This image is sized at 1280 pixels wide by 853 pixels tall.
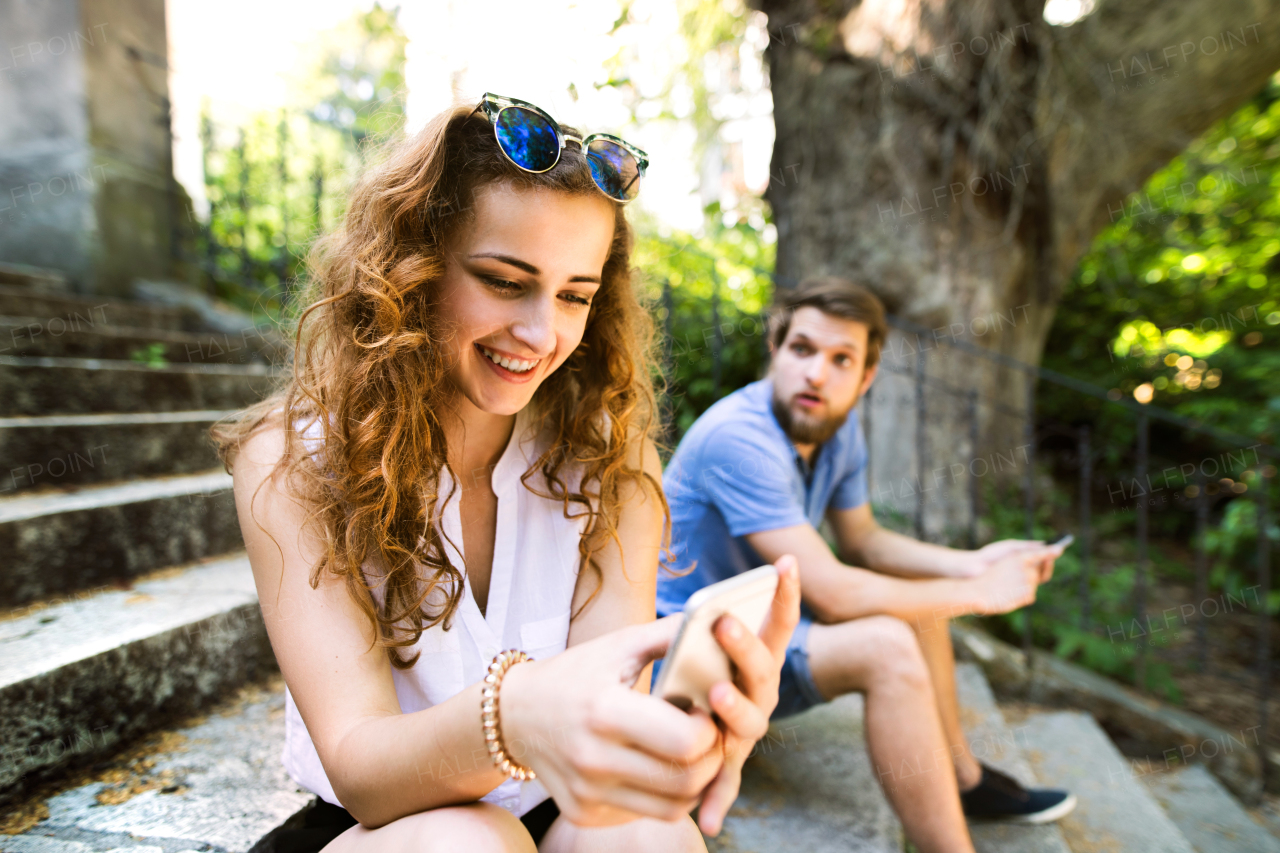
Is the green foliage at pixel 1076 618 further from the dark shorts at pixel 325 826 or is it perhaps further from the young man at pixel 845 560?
the dark shorts at pixel 325 826

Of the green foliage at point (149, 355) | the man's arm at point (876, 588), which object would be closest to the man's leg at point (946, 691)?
the man's arm at point (876, 588)

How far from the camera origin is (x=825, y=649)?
196 cm

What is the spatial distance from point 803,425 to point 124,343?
296 centimetres

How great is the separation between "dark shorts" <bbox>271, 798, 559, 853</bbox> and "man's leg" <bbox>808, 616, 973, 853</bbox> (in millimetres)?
916

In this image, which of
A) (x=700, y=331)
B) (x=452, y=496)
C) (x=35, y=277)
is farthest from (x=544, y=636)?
(x=35, y=277)

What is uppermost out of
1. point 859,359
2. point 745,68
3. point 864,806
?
point 745,68

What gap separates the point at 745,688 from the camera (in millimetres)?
812

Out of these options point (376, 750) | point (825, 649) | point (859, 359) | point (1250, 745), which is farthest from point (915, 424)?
point (376, 750)

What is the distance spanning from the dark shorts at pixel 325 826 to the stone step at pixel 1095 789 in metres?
2.08

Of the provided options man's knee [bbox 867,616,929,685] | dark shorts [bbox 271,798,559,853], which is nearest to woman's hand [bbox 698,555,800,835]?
dark shorts [bbox 271,798,559,853]

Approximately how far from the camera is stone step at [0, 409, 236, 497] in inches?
81.5

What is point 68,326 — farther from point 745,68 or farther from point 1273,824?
point 1273,824

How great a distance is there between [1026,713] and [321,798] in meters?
3.31

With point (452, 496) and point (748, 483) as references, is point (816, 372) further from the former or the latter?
point (452, 496)
